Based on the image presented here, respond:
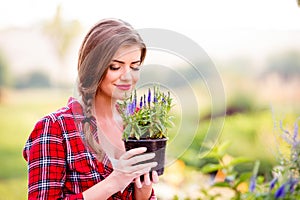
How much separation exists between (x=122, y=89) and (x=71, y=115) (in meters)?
0.28

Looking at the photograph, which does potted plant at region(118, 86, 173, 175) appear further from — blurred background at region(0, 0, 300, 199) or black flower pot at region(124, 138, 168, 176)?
blurred background at region(0, 0, 300, 199)

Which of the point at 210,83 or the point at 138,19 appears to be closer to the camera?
the point at 210,83

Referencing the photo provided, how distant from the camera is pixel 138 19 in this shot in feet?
17.6

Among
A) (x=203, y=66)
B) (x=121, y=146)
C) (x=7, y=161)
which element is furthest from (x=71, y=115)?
(x=7, y=161)

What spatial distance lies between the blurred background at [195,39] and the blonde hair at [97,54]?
2.92 meters

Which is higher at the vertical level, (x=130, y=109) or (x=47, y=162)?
(x=130, y=109)

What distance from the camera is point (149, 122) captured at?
129 cm

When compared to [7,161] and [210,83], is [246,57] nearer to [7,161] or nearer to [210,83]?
[7,161]

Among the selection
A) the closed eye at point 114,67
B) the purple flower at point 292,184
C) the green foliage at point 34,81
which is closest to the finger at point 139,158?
the closed eye at point 114,67

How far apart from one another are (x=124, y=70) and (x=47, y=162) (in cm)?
37

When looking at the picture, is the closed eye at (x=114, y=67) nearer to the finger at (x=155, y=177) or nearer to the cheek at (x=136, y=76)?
the cheek at (x=136, y=76)

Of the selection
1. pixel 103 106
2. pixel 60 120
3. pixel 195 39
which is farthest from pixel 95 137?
pixel 195 39

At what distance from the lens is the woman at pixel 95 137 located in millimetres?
1311

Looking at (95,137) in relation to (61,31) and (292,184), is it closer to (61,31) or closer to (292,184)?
(292,184)
